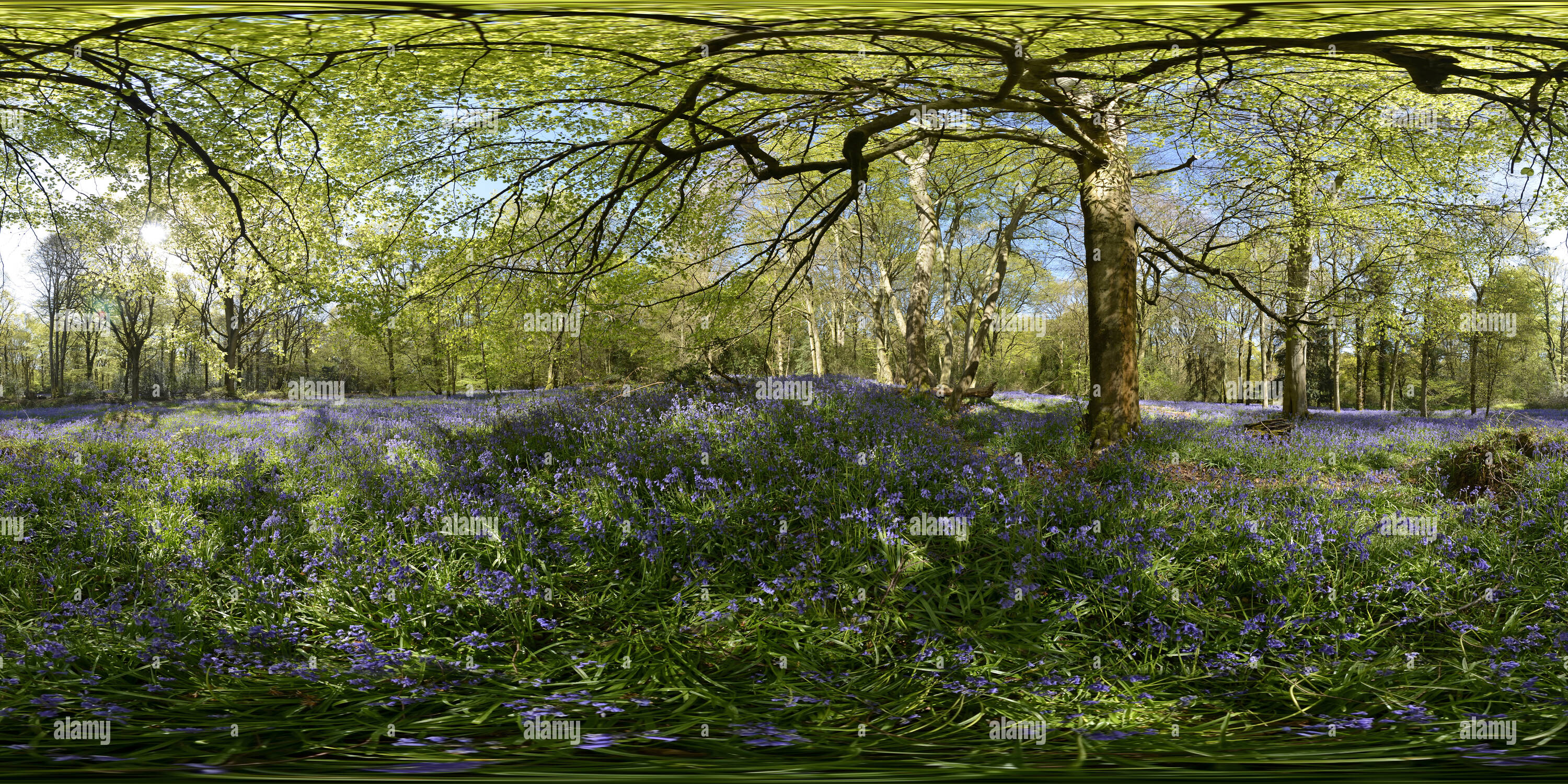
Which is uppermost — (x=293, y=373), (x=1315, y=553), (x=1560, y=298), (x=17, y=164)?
(x=17, y=164)

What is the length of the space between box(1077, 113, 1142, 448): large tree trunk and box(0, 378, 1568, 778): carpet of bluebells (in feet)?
5.05

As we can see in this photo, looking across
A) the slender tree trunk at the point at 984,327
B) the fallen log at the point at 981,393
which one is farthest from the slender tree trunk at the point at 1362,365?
the fallen log at the point at 981,393

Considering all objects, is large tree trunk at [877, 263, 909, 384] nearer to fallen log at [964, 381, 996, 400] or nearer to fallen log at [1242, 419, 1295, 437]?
fallen log at [964, 381, 996, 400]

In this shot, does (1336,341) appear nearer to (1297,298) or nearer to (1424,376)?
(1424,376)

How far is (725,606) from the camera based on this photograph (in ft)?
10.9

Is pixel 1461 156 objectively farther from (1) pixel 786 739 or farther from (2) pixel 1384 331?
(1) pixel 786 739

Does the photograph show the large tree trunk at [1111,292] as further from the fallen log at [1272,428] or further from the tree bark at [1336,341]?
the fallen log at [1272,428]

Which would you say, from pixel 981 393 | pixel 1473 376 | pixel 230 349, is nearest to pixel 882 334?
pixel 981 393

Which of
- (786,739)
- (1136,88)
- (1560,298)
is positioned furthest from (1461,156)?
(786,739)

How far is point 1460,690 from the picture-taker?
8.88 feet

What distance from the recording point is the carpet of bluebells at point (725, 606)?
2.38 m

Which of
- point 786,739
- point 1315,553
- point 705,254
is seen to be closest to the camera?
point 786,739

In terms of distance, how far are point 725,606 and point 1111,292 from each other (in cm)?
570

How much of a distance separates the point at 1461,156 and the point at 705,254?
6.59m
